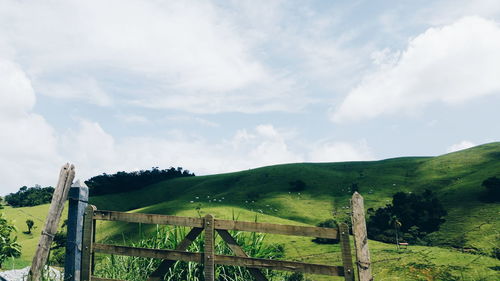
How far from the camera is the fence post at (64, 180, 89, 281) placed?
884 cm

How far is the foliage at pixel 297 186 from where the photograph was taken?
55.7 metres

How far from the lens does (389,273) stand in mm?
15273

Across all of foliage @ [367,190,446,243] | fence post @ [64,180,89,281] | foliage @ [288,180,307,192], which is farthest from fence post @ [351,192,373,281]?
foliage @ [288,180,307,192]

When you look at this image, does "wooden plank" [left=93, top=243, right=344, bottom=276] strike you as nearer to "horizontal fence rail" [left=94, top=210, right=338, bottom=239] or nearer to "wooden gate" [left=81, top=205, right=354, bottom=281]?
"wooden gate" [left=81, top=205, right=354, bottom=281]

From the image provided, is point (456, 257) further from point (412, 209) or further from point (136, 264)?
point (412, 209)

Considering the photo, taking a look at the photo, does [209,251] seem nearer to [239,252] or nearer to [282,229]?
[239,252]

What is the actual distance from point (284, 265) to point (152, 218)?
2.87 metres

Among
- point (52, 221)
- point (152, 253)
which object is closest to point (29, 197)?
point (52, 221)

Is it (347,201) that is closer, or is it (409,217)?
(409,217)

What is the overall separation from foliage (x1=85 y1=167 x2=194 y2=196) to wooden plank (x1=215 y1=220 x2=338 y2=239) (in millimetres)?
79687

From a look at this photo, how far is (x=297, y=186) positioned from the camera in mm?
56125

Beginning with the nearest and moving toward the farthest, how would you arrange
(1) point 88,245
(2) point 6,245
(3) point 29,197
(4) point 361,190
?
(1) point 88,245
(2) point 6,245
(4) point 361,190
(3) point 29,197

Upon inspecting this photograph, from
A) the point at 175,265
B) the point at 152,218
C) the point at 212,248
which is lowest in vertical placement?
the point at 175,265

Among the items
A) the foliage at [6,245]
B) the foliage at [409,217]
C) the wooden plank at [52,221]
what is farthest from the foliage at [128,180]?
the wooden plank at [52,221]
